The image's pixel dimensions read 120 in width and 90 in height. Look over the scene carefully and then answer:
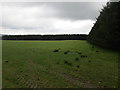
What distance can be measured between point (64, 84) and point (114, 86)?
3.43 m

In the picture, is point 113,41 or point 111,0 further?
point 111,0

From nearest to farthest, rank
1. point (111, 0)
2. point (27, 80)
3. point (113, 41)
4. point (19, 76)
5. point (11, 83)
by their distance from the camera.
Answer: point (11, 83)
point (27, 80)
point (19, 76)
point (113, 41)
point (111, 0)

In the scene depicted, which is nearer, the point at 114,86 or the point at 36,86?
the point at 36,86

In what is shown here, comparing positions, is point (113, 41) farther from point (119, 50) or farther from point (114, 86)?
point (114, 86)

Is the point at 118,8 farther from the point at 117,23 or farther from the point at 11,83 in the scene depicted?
the point at 11,83

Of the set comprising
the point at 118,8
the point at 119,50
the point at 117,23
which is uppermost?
the point at 118,8

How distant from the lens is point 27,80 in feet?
39.5

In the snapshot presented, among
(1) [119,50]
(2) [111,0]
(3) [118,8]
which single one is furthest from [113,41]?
(2) [111,0]

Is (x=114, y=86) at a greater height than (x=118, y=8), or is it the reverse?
(x=118, y=8)

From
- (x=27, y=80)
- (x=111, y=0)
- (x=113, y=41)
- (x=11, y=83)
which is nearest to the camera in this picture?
(x=11, y=83)

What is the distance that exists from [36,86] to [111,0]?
2598 centimetres

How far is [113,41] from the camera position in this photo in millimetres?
28547

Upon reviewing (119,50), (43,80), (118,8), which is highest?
Answer: (118,8)

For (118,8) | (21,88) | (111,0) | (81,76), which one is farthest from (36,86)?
(111,0)
